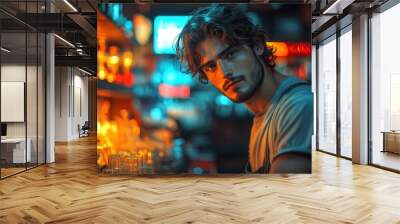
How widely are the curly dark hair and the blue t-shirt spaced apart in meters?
0.78

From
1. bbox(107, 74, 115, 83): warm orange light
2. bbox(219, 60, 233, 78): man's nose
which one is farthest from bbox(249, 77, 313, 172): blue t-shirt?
bbox(107, 74, 115, 83): warm orange light

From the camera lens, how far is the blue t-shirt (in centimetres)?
668

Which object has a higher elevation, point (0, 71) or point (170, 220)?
point (0, 71)

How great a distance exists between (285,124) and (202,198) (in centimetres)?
238

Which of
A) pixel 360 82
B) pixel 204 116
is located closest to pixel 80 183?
pixel 204 116

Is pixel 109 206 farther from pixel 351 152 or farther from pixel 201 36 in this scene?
pixel 351 152

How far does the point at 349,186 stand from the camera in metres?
5.85

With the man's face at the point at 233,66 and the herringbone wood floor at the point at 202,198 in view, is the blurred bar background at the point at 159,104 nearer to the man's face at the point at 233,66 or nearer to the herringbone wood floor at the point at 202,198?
the man's face at the point at 233,66

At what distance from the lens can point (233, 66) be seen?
263 inches

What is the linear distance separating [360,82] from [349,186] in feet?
11.1

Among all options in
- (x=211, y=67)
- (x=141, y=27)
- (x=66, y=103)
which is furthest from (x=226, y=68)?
(x=66, y=103)

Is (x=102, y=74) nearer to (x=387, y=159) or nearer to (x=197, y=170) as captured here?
(x=197, y=170)

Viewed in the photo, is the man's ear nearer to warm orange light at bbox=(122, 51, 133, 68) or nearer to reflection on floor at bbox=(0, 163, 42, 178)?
warm orange light at bbox=(122, 51, 133, 68)

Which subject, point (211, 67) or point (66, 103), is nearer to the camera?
point (211, 67)
